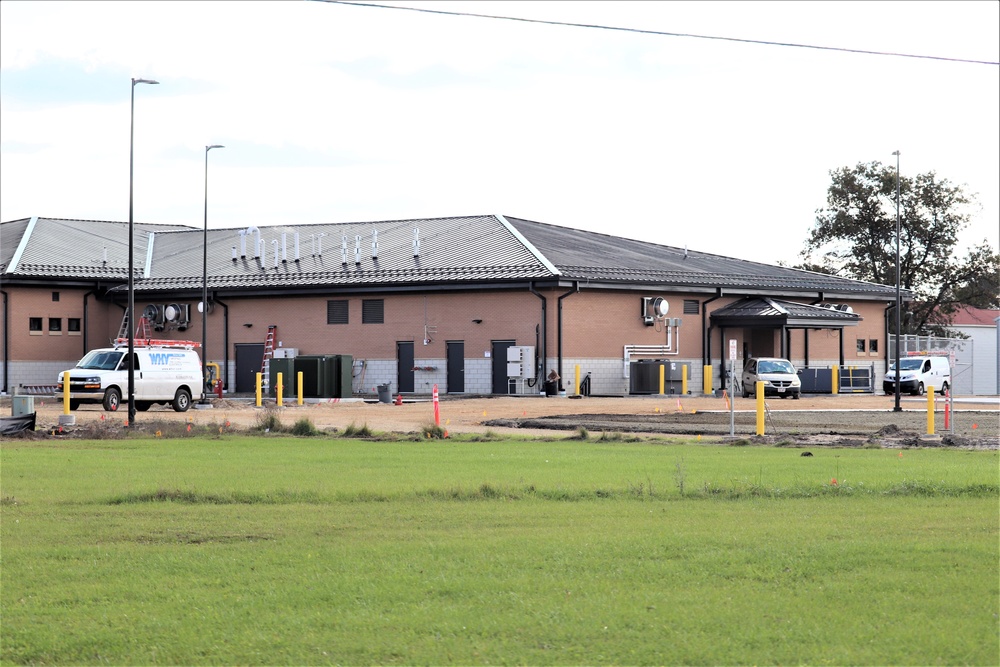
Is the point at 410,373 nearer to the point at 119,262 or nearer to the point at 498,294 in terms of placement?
the point at 498,294

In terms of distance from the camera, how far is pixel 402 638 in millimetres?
8445

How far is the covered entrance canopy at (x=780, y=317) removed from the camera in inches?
Answer: 2210

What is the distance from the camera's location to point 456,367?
177 ft

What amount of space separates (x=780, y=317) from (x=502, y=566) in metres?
46.6

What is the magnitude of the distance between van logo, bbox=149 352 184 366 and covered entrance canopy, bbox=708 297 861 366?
26660mm

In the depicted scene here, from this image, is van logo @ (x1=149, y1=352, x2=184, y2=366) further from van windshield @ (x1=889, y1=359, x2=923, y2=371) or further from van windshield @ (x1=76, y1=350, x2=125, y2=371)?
van windshield @ (x1=889, y1=359, x2=923, y2=371)

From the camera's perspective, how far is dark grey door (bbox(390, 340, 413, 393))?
54906 mm

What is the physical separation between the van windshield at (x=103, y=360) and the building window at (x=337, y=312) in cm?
1781

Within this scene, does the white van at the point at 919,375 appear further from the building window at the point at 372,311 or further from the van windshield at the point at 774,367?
the building window at the point at 372,311

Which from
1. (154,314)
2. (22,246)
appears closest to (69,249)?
(22,246)

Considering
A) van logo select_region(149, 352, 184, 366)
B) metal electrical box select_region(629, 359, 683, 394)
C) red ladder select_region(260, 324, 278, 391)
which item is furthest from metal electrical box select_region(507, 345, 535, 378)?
van logo select_region(149, 352, 184, 366)

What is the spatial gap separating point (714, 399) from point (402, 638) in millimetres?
42642

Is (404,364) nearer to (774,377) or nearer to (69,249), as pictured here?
(774,377)

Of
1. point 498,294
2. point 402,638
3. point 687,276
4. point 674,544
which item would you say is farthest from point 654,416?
point 402,638
